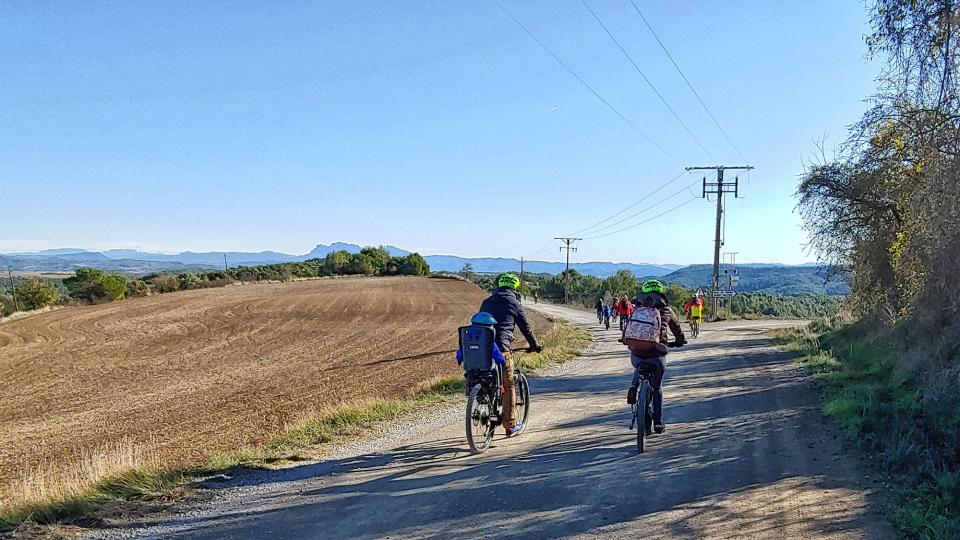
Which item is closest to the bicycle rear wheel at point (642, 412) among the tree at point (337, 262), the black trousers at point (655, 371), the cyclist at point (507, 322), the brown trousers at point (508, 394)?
the black trousers at point (655, 371)

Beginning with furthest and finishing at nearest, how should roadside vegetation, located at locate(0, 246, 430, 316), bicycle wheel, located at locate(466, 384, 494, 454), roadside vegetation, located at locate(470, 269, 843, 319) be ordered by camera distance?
roadside vegetation, located at locate(470, 269, 843, 319)
roadside vegetation, located at locate(0, 246, 430, 316)
bicycle wheel, located at locate(466, 384, 494, 454)

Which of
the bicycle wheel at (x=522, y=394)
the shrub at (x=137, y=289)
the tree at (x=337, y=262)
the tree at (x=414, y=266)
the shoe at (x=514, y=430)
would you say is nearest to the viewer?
the shoe at (x=514, y=430)

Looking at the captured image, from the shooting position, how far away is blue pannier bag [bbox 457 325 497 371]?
6906 mm

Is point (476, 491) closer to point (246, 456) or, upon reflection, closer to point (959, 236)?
point (246, 456)

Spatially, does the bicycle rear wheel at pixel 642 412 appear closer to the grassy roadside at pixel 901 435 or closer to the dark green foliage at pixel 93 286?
the grassy roadside at pixel 901 435

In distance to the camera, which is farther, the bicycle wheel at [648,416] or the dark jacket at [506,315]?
the dark jacket at [506,315]

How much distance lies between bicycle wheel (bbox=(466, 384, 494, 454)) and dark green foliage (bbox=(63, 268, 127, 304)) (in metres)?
48.0

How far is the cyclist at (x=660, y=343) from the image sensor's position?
23.7 feet

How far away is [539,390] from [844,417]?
17.0 feet

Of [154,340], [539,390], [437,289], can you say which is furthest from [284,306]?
[539,390]

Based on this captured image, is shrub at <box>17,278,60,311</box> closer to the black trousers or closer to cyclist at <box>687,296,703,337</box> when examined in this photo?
cyclist at <box>687,296,703,337</box>

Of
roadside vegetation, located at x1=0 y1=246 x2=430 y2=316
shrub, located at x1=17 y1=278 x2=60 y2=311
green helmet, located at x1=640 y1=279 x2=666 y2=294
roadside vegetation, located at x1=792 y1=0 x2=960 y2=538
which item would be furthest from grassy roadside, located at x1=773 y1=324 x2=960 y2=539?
shrub, located at x1=17 y1=278 x2=60 y2=311

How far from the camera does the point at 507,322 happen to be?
24.0ft

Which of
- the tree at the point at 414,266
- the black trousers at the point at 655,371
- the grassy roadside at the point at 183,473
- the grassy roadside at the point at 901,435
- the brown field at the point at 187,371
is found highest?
the tree at the point at 414,266
